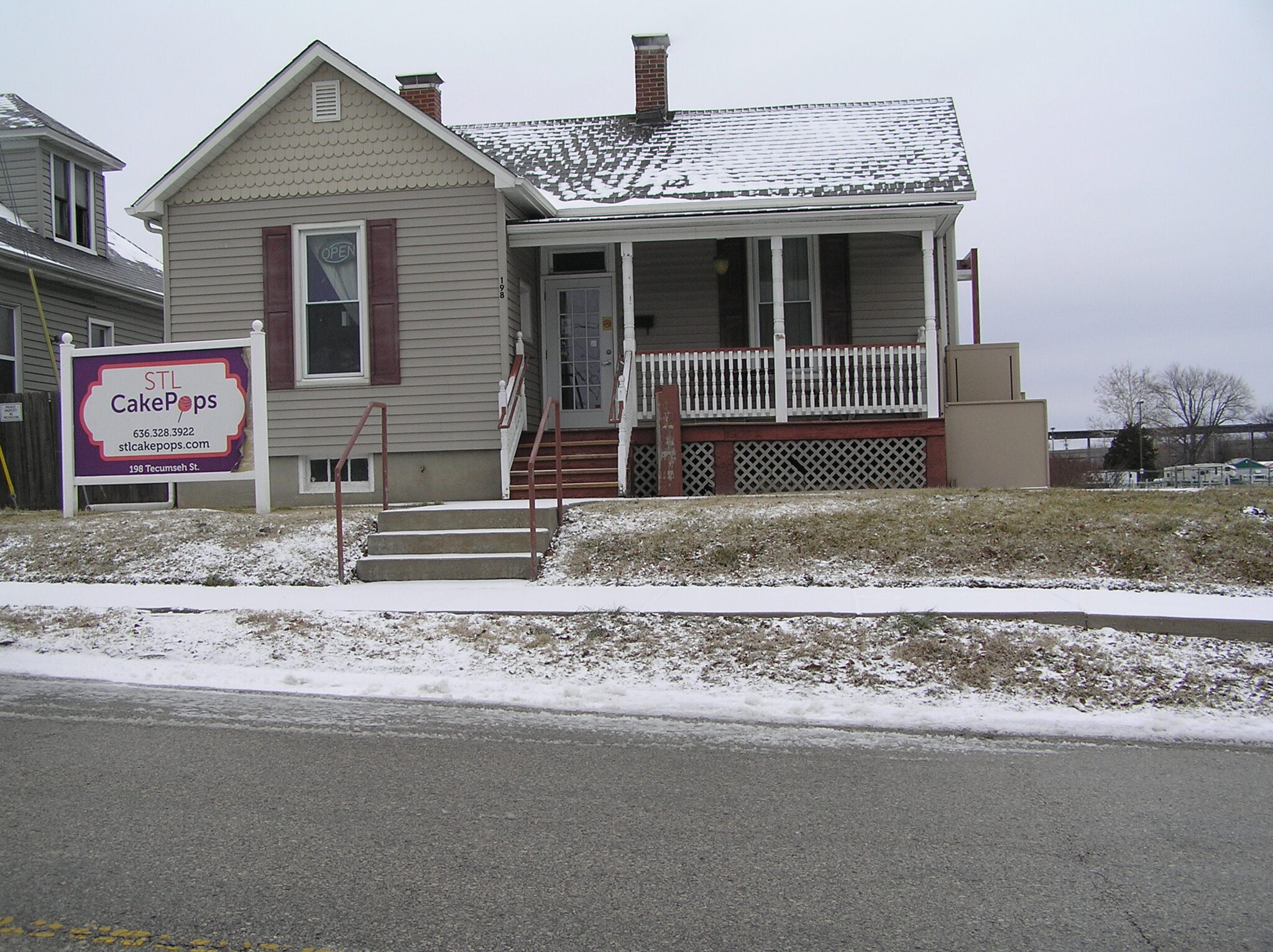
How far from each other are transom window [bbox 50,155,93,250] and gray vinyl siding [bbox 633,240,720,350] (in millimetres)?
12460

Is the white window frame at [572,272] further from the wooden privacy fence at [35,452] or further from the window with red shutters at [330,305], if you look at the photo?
the wooden privacy fence at [35,452]

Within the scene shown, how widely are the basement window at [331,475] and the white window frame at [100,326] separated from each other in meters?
8.58

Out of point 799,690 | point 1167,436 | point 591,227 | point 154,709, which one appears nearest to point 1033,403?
point 591,227

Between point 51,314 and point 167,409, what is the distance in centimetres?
1042

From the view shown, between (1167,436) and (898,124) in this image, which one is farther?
(1167,436)

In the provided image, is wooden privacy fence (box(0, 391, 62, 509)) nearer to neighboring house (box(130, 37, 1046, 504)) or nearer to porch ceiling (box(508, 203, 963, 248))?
neighboring house (box(130, 37, 1046, 504))

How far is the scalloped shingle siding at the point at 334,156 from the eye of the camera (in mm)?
14672

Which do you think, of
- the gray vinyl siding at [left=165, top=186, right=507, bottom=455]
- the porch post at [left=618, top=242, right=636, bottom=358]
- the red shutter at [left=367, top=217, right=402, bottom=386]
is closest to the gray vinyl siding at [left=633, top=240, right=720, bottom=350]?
the porch post at [left=618, top=242, right=636, bottom=358]

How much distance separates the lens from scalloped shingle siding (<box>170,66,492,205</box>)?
1467cm

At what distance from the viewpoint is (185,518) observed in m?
11.8

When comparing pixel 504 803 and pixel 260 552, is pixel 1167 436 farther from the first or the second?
pixel 504 803

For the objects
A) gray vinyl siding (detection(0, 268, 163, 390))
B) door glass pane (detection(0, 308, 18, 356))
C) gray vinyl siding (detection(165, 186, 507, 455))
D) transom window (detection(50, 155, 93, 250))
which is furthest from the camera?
transom window (detection(50, 155, 93, 250))

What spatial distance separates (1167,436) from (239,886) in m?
49.9

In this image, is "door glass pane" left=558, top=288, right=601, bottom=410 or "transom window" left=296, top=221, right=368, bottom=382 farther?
"door glass pane" left=558, top=288, right=601, bottom=410
